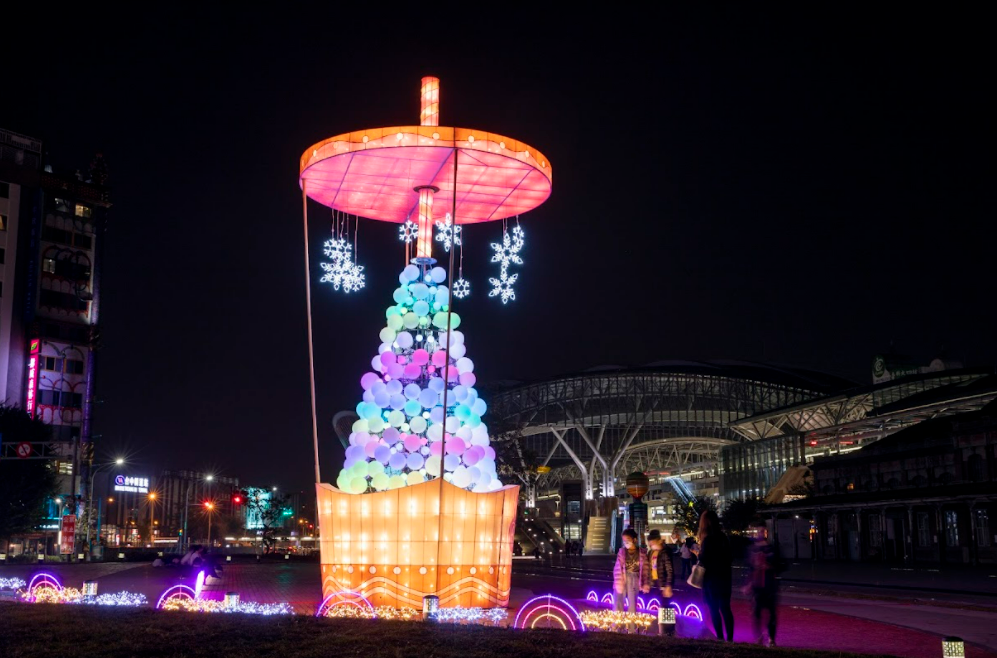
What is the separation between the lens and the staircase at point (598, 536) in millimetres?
69562

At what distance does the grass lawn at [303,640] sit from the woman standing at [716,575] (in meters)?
1.31

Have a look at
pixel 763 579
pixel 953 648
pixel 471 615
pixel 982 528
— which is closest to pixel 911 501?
pixel 982 528

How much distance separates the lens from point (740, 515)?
57.2 meters

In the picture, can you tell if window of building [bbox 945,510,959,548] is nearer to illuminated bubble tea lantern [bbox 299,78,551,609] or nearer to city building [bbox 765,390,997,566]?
city building [bbox 765,390,997,566]

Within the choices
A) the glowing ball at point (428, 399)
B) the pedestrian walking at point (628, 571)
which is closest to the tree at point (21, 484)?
the glowing ball at point (428, 399)

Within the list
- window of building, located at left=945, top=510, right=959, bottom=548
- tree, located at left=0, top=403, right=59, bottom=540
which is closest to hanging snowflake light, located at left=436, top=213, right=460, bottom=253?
window of building, located at left=945, top=510, right=959, bottom=548

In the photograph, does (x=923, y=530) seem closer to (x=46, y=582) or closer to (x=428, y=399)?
(x=428, y=399)

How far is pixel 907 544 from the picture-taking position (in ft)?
152

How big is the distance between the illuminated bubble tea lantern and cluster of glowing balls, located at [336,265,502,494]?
24 millimetres

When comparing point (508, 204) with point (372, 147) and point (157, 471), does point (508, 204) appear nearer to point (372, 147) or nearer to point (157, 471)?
point (372, 147)

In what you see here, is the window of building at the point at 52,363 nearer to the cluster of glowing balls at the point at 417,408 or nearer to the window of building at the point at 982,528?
the cluster of glowing balls at the point at 417,408

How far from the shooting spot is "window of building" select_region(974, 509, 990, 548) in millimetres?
39844

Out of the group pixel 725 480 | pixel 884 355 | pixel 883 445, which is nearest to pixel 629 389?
pixel 725 480

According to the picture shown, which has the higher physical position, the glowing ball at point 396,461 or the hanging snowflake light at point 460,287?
the hanging snowflake light at point 460,287
